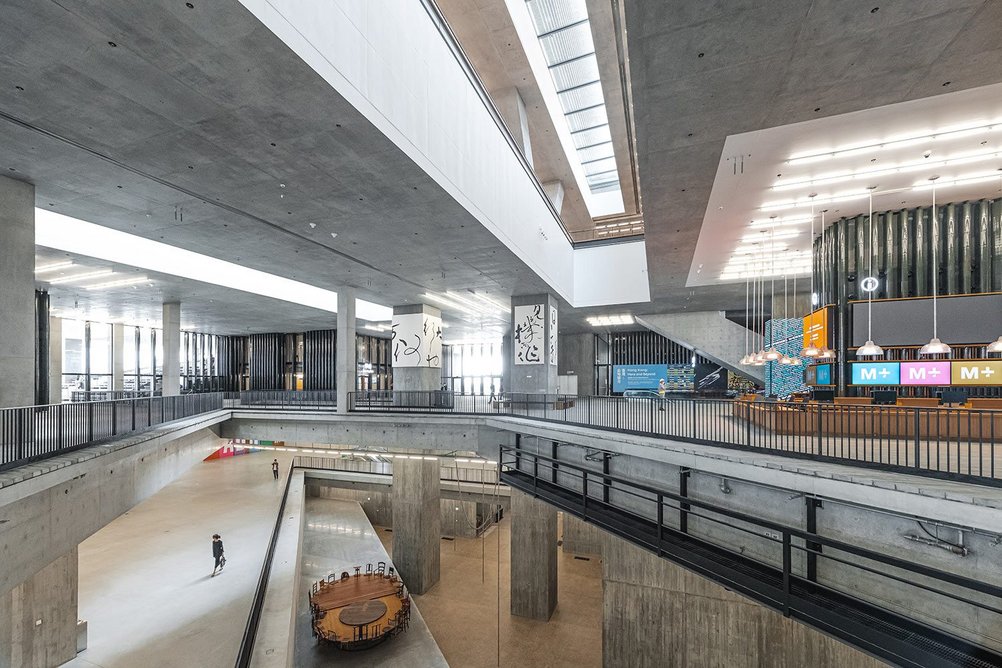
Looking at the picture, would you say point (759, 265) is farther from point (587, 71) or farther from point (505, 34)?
point (505, 34)

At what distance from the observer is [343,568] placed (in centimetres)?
2173

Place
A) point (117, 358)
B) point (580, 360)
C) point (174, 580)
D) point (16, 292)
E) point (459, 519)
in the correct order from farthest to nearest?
point (580, 360)
point (117, 358)
point (459, 519)
point (174, 580)
point (16, 292)

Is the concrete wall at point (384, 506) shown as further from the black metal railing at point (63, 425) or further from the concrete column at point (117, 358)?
the black metal railing at point (63, 425)

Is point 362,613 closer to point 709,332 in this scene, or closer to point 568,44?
point 568,44

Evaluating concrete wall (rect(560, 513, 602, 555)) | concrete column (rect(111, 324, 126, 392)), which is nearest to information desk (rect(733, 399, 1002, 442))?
concrete wall (rect(560, 513, 602, 555))

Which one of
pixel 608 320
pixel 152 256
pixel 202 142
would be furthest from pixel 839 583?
pixel 608 320

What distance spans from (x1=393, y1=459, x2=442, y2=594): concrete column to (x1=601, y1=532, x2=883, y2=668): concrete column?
908cm

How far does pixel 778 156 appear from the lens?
8516mm

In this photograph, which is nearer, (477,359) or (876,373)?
(876,373)

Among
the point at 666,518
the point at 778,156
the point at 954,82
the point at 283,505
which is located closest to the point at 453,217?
the point at 778,156

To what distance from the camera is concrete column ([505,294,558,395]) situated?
1983cm

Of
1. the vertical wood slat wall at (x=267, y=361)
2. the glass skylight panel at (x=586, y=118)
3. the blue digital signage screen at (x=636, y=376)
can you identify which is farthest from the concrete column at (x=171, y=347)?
the blue digital signage screen at (x=636, y=376)

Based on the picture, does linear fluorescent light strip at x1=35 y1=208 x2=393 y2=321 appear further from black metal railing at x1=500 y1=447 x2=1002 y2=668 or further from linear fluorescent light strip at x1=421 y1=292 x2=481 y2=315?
black metal railing at x1=500 y1=447 x2=1002 y2=668

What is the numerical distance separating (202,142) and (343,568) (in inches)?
797
